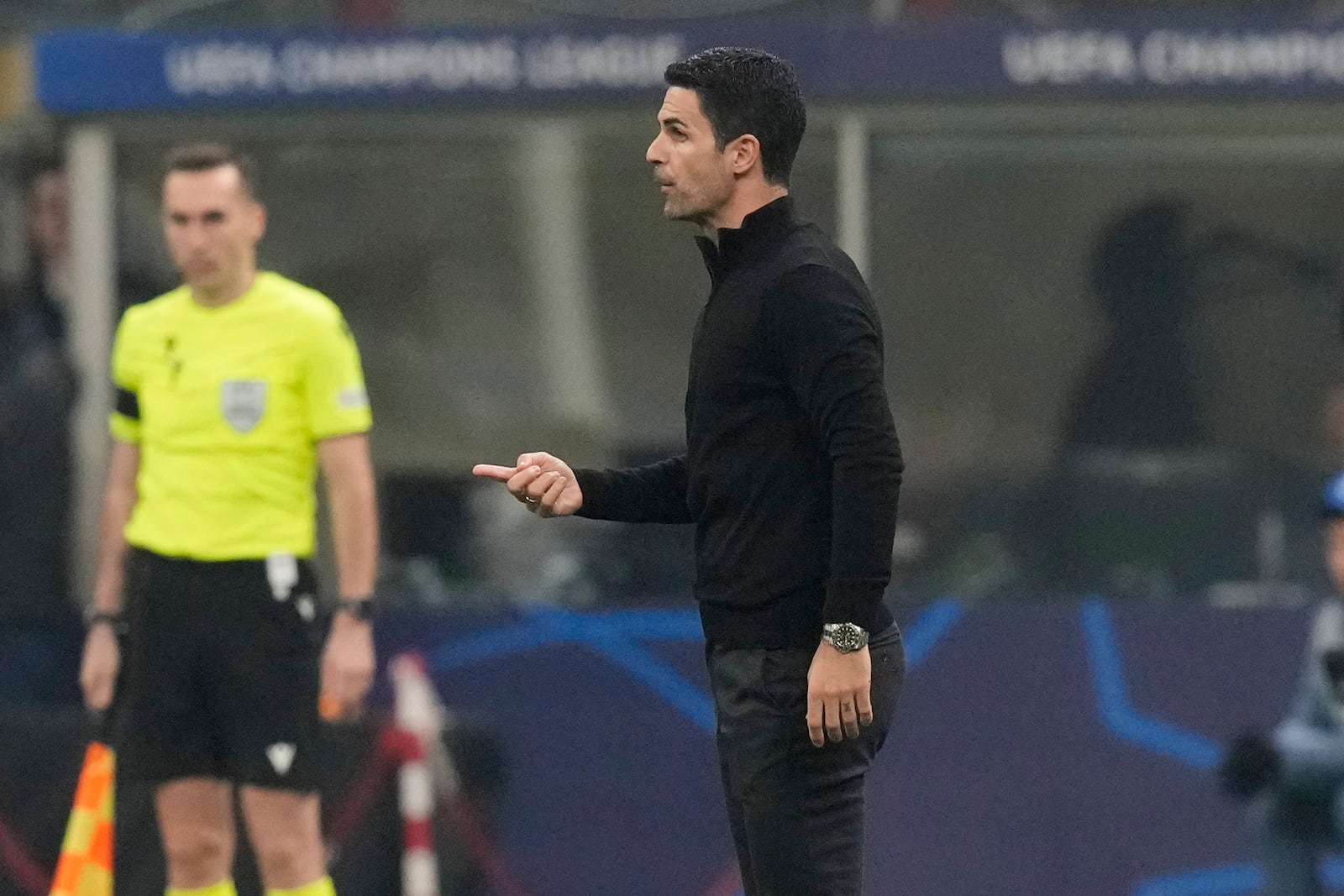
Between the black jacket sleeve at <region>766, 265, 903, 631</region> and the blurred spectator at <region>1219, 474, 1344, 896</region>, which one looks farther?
the blurred spectator at <region>1219, 474, 1344, 896</region>

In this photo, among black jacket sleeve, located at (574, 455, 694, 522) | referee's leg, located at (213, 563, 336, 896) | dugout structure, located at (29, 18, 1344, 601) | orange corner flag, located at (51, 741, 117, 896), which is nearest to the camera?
black jacket sleeve, located at (574, 455, 694, 522)

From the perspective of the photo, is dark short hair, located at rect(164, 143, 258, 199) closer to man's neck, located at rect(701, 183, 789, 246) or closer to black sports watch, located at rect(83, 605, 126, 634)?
black sports watch, located at rect(83, 605, 126, 634)

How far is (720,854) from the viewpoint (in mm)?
6547

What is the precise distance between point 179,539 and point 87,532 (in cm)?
120

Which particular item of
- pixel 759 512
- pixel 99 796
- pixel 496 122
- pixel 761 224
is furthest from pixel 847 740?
pixel 496 122

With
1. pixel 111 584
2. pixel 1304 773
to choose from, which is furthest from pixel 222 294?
pixel 1304 773

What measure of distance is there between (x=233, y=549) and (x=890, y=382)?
191 cm

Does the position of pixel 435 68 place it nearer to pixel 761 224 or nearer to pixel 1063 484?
pixel 1063 484

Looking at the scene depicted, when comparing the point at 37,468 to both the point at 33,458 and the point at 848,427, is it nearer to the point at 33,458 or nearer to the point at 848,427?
the point at 33,458

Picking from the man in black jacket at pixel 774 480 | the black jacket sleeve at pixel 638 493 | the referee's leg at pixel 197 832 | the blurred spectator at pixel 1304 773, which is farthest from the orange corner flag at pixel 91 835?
the blurred spectator at pixel 1304 773

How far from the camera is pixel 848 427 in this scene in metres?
3.58

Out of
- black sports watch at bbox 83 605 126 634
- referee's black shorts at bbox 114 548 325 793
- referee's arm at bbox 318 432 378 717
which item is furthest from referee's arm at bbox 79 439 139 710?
referee's arm at bbox 318 432 378 717

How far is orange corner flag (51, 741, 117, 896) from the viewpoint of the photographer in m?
5.74

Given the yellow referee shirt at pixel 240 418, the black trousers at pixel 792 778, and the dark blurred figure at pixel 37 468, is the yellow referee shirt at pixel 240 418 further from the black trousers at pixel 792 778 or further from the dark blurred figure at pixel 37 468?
the black trousers at pixel 792 778
